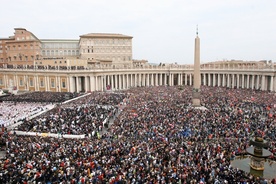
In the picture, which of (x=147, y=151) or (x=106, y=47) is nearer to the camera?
(x=147, y=151)

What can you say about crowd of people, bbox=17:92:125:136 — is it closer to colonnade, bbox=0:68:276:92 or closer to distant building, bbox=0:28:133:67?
colonnade, bbox=0:68:276:92

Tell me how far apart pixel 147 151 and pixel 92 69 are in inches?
1870

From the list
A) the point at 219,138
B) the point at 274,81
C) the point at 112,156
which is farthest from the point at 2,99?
the point at 274,81

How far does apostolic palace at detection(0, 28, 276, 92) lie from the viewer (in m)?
60.8

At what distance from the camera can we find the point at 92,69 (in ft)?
206

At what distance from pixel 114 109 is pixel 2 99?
24.3 m

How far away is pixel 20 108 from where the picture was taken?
36656 mm

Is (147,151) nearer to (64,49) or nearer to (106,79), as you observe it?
(106,79)

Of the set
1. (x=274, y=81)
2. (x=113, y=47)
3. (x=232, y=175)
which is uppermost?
Result: (x=113, y=47)

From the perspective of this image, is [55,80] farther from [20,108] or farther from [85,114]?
[85,114]

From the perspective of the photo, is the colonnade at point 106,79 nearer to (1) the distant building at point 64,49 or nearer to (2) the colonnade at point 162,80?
(2) the colonnade at point 162,80

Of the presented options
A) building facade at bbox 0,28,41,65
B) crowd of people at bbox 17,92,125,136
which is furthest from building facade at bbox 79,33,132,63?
crowd of people at bbox 17,92,125,136

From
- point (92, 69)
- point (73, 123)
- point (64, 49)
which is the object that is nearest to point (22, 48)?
point (64, 49)

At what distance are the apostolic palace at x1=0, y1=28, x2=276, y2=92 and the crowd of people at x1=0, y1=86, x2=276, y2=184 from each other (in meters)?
34.5
